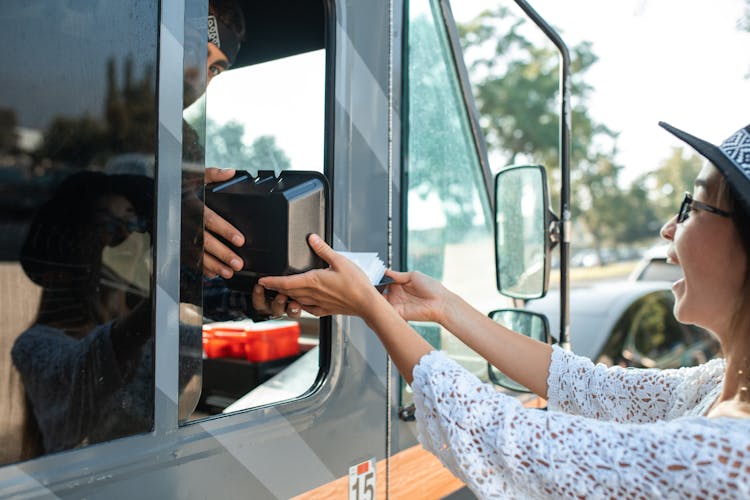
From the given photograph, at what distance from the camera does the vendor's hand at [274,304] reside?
4.41ft

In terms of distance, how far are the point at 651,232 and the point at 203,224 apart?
33191 mm

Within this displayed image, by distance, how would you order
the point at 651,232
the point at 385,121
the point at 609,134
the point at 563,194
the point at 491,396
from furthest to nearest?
1. the point at 651,232
2. the point at 609,134
3. the point at 563,194
4. the point at 385,121
5. the point at 491,396

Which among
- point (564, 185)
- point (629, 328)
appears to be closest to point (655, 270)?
point (629, 328)

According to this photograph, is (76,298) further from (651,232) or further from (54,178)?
(651,232)

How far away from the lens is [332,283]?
4.17 ft

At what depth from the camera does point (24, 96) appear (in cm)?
94

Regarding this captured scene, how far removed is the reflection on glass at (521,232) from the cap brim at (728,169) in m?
0.88

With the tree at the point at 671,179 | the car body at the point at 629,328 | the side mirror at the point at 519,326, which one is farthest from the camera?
the tree at the point at 671,179

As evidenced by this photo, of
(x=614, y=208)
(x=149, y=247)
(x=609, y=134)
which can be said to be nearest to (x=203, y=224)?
(x=149, y=247)

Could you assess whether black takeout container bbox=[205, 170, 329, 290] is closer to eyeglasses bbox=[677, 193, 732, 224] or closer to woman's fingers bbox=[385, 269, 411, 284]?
woman's fingers bbox=[385, 269, 411, 284]

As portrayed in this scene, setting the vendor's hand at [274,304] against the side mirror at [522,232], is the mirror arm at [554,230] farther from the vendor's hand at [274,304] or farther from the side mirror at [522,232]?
the vendor's hand at [274,304]

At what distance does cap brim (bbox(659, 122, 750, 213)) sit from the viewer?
44.7 inches

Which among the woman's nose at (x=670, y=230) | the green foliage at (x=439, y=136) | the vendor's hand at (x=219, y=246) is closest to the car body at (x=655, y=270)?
the green foliage at (x=439, y=136)

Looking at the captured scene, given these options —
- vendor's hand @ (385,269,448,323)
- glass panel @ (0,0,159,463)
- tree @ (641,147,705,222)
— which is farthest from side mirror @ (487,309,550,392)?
tree @ (641,147,705,222)
